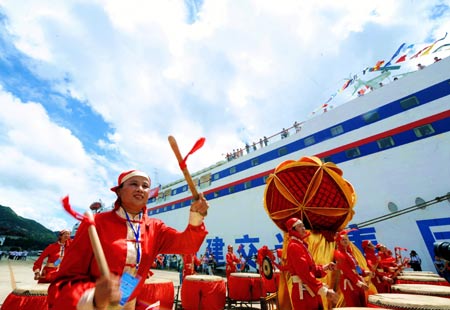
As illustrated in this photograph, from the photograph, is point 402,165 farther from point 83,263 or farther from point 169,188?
point 169,188

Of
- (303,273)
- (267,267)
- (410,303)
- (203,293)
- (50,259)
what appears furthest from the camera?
(203,293)

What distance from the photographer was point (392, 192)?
9367 millimetres

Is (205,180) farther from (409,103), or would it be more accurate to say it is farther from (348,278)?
(348,278)

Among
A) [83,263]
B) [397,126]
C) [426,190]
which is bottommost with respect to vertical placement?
[83,263]

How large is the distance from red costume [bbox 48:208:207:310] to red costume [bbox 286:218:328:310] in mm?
1794

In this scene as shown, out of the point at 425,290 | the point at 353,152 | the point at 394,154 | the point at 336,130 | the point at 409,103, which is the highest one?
the point at 336,130

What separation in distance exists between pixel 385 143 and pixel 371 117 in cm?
138

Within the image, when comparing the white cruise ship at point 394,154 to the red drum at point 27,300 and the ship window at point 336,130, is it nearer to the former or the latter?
the ship window at point 336,130

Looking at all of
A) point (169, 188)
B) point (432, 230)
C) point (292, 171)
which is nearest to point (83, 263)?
point (292, 171)

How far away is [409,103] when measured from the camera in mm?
9562

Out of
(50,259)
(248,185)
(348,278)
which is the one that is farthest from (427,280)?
(248,185)

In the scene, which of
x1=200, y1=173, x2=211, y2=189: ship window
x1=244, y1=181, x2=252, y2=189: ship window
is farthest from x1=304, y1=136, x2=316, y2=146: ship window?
x1=200, y1=173, x2=211, y2=189: ship window

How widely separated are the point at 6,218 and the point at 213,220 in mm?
78569

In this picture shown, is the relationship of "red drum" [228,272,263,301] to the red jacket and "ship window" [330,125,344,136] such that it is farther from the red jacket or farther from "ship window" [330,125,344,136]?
"ship window" [330,125,344,136]
